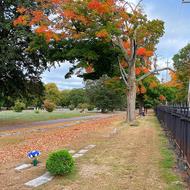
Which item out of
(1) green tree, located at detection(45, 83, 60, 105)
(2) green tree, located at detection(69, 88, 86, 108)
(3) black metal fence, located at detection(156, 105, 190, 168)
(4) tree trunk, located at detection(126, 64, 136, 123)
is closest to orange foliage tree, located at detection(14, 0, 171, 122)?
(4) tree trunk, located at detection(126, 64, 136, 123)

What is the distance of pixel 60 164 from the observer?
7320mm

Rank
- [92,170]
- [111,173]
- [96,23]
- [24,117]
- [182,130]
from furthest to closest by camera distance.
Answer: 1. [24,117]
2. [96,23]
3. [182,130]
4. [92,170]
5. [111,173]

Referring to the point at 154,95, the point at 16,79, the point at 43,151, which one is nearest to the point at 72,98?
the point at 154,95

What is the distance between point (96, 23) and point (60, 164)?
59.5 feet

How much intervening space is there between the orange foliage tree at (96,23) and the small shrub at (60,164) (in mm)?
16577

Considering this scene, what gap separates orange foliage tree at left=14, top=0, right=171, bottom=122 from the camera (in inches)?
949

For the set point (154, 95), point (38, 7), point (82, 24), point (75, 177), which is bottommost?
point (75, 177)

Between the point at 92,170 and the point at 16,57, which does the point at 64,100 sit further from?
the point at 92,170

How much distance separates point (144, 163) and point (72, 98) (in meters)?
112

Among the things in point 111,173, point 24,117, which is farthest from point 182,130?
point 24,117

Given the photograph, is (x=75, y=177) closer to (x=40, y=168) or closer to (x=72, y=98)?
(x=40, y=168)

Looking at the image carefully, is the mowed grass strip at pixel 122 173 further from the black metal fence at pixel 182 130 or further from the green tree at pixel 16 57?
the green tree at pixel 16 57

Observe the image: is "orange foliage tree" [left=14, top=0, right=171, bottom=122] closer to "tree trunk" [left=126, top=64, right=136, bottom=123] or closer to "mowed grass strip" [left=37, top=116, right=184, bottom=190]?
"tree trunk" [left=126, top=64, right=136, bottom=123]

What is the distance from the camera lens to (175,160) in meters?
9.69
